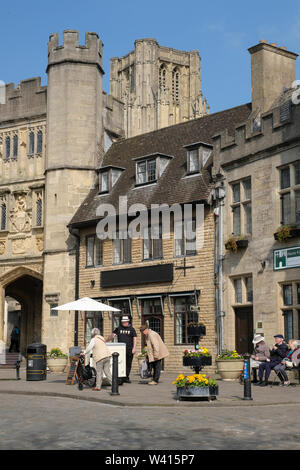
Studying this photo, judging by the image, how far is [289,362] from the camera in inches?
722

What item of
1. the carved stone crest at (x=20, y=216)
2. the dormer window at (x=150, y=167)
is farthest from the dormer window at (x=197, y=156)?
the carved stone crest at (x=20, y=216)

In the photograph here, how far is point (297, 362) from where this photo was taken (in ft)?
61.0

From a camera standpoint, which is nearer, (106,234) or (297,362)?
(297,362)

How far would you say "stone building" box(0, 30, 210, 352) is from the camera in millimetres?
31406

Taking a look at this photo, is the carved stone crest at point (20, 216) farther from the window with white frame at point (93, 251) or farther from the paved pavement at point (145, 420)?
the paved pavement at point (145, 420)

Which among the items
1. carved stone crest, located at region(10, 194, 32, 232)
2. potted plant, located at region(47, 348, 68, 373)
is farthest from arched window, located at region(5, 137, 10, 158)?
potted plant, located at region(47, 348, 68, 373)

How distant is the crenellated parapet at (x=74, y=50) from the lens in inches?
1289

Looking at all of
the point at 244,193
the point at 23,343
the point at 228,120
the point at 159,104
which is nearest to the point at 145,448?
the point at 244,193

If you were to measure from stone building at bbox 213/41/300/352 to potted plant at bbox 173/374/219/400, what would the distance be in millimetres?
7838

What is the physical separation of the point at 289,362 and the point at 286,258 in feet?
13.6

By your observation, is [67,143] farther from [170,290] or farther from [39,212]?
[170,290]

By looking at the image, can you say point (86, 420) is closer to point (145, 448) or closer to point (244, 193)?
point (145, 448)

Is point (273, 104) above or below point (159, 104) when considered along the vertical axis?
below

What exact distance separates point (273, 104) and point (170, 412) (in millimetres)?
16537
